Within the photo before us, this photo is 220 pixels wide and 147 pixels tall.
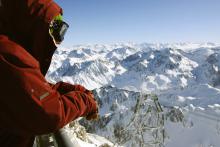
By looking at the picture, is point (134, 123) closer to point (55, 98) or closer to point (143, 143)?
point (143, 143)

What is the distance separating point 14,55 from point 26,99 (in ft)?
0.96

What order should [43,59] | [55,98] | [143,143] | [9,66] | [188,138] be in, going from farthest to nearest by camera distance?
[188,138]
[143,143]
[43,59]
[55,98]
[9,66]

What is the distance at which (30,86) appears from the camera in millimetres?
2146

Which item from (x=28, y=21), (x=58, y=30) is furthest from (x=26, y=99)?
(x=58, y=30)

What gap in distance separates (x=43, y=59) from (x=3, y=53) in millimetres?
493

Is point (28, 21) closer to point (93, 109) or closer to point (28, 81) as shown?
point (28, 81)

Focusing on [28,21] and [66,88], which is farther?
[66,88]

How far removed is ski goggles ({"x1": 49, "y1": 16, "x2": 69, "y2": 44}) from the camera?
256 cm

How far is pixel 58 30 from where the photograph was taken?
2615 millimetres

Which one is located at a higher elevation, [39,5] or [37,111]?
[39,5]

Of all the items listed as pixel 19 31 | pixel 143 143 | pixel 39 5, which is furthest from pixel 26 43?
pixel 143 143

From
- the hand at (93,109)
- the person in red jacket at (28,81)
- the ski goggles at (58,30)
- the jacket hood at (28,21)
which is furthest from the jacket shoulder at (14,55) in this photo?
the hand at (93,109)

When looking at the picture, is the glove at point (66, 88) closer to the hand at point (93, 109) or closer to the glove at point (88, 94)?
the glove at point (88, 94)

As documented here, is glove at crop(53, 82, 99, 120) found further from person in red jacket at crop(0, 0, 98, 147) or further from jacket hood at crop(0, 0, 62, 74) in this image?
jacket hood at crop(0, 0, 62, 74)
